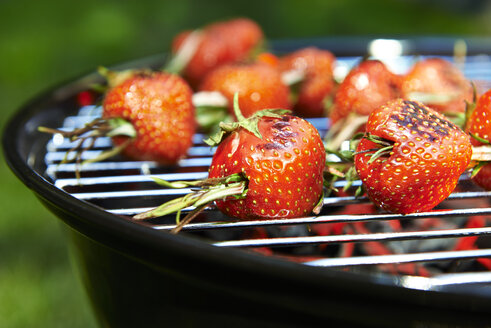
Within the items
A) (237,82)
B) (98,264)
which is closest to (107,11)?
(237,82)

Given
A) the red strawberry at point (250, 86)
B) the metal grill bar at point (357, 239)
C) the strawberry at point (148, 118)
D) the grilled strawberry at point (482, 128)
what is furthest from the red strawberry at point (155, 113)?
the grilled strawberry at point (482, 128)

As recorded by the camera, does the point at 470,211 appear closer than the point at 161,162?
Yes

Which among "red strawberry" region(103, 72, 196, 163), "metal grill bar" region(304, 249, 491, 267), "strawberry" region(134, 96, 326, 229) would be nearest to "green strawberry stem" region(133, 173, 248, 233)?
"strawberry" region(134, 96, 326, 229)

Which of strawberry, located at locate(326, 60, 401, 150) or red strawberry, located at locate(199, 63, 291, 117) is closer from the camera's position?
strawberry, located at locate(326, 60, 401, 150)

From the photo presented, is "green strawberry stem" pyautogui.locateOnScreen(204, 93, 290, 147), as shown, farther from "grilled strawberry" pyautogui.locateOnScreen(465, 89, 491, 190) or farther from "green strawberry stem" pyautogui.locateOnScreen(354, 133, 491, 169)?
"grilled strawberry" pyautogui.locateOnScreen(465, 89, 491, 190)

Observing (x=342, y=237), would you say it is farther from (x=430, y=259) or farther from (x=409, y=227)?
(x=409, y=227)

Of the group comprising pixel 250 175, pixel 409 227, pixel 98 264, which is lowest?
pixel 409 227

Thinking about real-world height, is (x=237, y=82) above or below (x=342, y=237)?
above

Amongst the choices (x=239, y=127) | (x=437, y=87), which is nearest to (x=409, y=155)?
(x=239, y=127)
